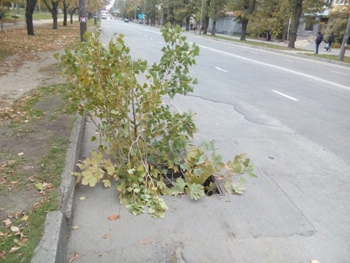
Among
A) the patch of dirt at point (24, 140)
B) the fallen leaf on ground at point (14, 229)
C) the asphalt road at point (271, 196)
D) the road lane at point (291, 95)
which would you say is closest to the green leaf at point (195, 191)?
the asphalt road at point (271, 196)

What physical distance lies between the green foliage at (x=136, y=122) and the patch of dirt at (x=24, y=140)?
2.06 feet

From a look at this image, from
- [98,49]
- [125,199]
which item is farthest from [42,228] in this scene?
[98,49]

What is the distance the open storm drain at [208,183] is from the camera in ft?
13.3

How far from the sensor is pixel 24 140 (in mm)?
4668

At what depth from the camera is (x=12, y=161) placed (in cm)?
400

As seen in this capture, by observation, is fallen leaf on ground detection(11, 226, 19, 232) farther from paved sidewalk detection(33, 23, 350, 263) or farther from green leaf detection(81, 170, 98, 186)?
green leaf detection(81, 170, 98, 186)

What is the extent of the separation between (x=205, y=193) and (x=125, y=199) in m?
1.06

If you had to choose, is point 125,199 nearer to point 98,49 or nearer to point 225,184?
point 225,184

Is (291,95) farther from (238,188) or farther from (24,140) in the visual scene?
(24,140)

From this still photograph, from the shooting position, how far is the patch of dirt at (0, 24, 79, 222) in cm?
329

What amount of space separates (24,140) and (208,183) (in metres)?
2.81

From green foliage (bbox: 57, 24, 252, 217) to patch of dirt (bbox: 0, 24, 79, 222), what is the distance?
628 mm

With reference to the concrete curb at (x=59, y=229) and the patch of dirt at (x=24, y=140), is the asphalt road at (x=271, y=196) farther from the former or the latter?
the patch of dirt at (x=24, y=140)

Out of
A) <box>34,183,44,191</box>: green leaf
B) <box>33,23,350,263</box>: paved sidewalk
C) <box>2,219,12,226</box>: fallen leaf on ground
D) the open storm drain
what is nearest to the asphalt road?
<box>33,23,350,263</box>: paved sidewalk
